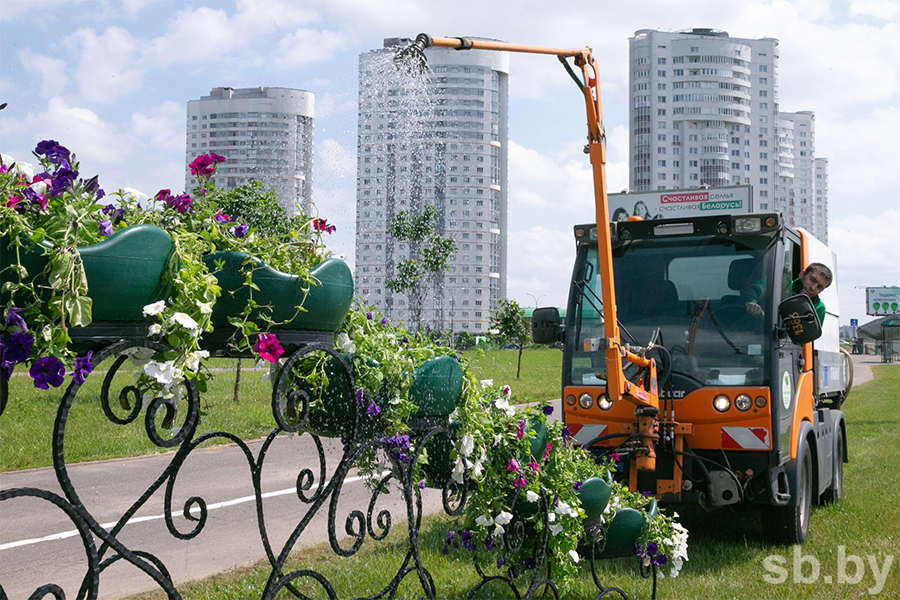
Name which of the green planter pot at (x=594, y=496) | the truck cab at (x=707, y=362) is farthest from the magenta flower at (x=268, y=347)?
the truck cab at (x=707, y=362)

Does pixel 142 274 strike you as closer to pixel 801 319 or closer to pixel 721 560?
pixel 801 319

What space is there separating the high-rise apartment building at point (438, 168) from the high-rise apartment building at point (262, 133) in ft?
1.94

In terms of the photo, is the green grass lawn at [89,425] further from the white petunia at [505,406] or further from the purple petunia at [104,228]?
the purple petunia at [104,228]

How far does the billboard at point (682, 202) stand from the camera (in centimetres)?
1036

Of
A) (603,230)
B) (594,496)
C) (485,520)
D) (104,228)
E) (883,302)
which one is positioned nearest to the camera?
(104,228)

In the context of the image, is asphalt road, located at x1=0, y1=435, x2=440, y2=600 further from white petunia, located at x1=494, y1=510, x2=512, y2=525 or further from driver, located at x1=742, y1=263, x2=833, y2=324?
driver, located at x1=742, y1=263, x2=833, y2=324

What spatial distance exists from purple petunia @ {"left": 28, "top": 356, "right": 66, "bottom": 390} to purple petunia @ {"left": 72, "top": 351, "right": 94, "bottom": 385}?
Result: 4cm

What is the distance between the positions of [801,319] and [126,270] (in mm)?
5505

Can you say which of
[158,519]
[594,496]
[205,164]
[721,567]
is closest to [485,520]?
[594,496]

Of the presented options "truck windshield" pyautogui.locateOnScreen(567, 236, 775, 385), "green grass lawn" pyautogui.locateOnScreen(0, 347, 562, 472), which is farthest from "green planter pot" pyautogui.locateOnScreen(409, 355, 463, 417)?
"green grass lawn" pyautogui.locateOnScreen(0, 347, 562, 472)

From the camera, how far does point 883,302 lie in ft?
251

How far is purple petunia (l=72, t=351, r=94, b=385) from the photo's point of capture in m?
1.97

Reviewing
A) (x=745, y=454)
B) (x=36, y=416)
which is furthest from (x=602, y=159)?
(x=36, y=416)

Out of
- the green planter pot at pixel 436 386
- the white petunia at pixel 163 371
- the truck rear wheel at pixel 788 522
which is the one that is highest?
the white petunia at pixel 163 371
